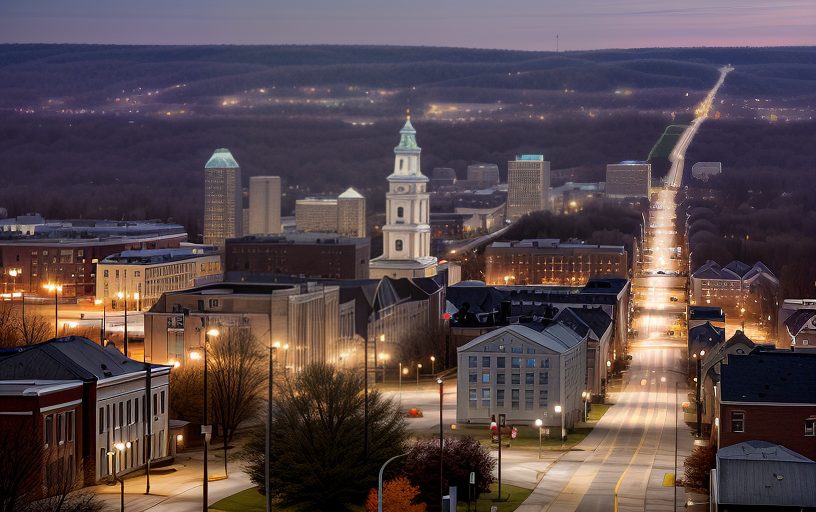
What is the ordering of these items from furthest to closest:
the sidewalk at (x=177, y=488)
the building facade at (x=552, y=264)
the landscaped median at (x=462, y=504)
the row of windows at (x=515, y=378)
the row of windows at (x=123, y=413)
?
the building facade at (x=552, y=264) → the row of windows at (x=515, y=378) → the row of windows at (x=123, y=413) → the landscaped median at (x=462, y=504) → the sidewalk at (x=177, y=488)

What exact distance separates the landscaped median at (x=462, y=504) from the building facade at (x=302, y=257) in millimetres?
99058

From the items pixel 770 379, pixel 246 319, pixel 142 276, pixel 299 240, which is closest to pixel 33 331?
pixel 246 319

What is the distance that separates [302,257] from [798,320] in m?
62.4

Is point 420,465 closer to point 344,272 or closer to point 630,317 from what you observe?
point 630,317

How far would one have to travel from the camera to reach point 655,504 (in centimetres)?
5166

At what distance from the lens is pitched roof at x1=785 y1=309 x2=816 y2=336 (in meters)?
103

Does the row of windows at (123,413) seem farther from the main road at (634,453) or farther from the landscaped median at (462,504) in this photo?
the main road at (634,453)

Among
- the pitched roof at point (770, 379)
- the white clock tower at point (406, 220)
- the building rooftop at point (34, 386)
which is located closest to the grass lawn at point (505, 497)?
the pitched roof at point (770, 379)

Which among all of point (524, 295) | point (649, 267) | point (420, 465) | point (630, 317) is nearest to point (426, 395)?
point (420, 465)

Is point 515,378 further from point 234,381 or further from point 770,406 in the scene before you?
point 770,406

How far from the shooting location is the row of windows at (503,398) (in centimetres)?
7300

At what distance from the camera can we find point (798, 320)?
105 m

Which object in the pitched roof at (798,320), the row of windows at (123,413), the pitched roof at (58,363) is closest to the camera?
the pitched roof at (58,363)

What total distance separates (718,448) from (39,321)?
52.3 meters
